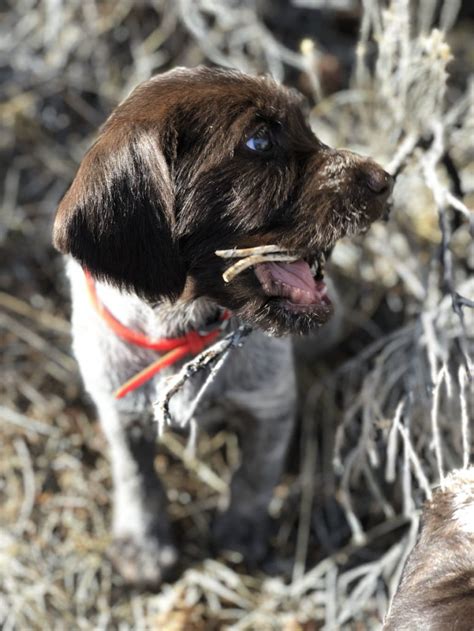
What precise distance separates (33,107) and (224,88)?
86.8 inches

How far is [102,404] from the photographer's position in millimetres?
2801

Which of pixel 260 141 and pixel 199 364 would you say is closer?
pixel 260 141

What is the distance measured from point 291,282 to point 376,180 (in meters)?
0.36

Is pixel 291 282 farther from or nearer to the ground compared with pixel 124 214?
nearer to the ground

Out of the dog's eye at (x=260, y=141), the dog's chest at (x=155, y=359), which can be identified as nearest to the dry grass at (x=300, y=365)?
the dog's chest at (x=155, y=359)

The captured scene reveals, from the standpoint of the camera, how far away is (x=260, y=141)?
227 cm

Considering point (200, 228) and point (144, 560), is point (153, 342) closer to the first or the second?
point (200, 228)

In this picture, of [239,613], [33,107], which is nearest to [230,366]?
[239,613]

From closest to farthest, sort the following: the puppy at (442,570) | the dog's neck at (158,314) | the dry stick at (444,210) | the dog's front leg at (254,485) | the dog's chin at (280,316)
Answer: the puppy at (442,570) < the dog's chin at (280,316) < the dog's neck at (158,314) < the dry stick at (444,210) < the dog's front leg at (254,485)

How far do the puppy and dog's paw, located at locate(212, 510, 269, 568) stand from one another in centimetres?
93

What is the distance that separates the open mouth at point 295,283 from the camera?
2367 mm

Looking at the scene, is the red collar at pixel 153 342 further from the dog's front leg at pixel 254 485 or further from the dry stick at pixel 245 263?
the dog's front leg at pixel 254 485

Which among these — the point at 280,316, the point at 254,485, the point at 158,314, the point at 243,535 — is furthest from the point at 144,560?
the point at 280,316

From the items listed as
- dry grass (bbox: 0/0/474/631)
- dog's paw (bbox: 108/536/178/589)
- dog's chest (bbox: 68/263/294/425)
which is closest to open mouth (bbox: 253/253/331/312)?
dog's chest (bbox: 68/263/294/425)
